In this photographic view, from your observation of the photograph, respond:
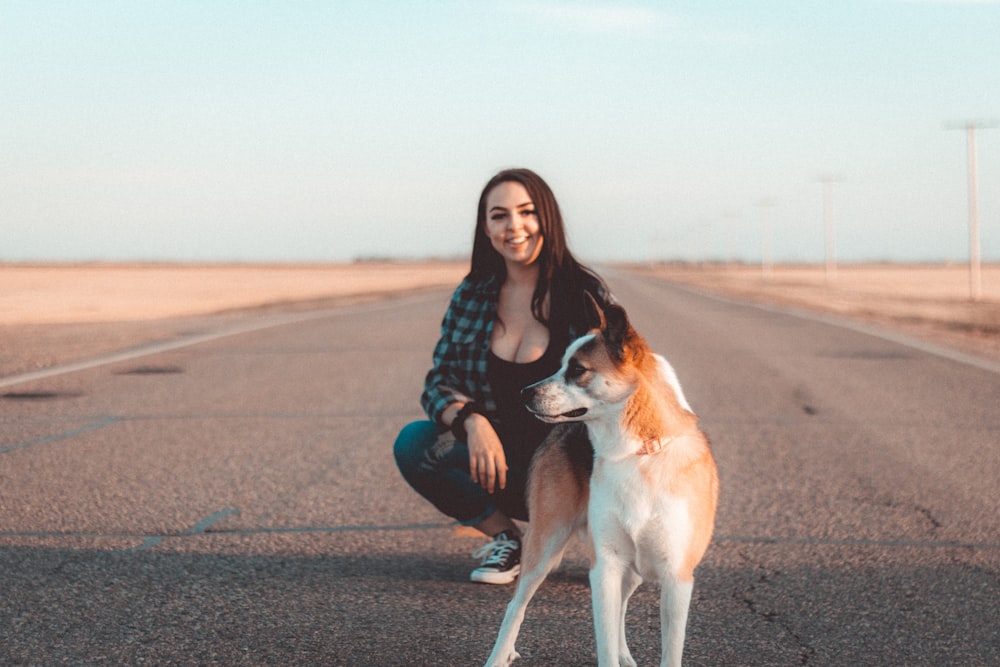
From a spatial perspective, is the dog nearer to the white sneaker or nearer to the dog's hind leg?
the dog's hind leg

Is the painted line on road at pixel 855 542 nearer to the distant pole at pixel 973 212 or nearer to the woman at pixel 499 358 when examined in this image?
the woman at pixel 499 358

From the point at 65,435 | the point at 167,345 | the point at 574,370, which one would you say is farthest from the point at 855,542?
the point at 167,345

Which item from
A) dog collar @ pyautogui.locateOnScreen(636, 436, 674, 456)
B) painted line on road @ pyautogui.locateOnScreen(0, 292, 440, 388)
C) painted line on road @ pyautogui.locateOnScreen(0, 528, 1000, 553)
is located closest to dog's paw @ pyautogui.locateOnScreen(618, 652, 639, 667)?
dog collar @ pyautogui.locateOnScreen(636, 436, 674, 456)

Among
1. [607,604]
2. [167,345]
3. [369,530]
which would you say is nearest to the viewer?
[607,604]

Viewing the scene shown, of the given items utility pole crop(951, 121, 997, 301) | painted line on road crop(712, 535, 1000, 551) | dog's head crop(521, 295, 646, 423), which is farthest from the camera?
utility pole crop(951, 121, 997, 301)

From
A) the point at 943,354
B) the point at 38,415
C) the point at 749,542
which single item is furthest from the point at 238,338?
the point at 749,542

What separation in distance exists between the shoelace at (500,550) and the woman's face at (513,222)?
138cm

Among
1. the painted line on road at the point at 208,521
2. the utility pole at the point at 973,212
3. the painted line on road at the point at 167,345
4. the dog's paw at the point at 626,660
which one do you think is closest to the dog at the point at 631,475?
the dog's paw at the point at 626,660

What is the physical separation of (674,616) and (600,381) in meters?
0.83

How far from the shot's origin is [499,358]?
489 cm

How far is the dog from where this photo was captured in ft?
11.7

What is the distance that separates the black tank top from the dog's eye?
1.04 meters

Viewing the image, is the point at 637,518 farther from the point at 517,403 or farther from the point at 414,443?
the point at 414,443

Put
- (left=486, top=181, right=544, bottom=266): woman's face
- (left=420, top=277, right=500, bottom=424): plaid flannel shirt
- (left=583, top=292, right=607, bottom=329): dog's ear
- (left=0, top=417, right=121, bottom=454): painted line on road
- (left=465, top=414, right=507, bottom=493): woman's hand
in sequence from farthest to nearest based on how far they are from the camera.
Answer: (left=0, top=417, right=121, bottom=454): painted line on road < (left=420, top=277, right=500, bottom=424): plaid flannel shirt < (left=486, top=181, right=544, bottom=266): woman's face < (left=465, top=414, right=507, bottom=493): woman's hand < (left=583, top=292, right=607, bottom=329): dog's ear
